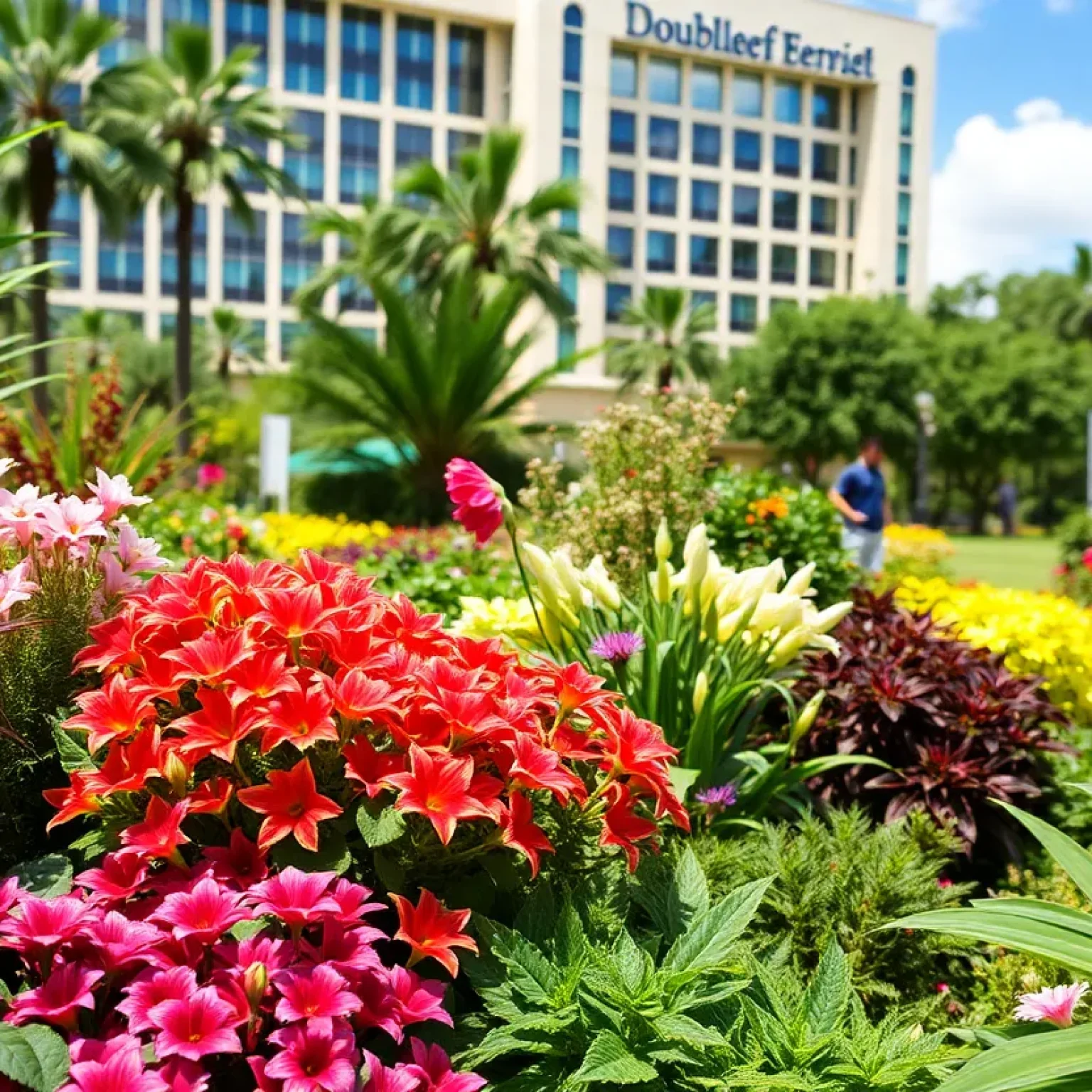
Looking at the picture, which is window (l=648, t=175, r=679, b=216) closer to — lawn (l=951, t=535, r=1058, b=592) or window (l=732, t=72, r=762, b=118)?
window (l=732, t=72, r=762, b=118)

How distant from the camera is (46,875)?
179cm

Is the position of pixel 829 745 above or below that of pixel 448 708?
below

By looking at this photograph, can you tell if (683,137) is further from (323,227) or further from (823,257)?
(323,227)

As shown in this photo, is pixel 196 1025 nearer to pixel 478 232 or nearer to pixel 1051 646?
pixel 1051 646

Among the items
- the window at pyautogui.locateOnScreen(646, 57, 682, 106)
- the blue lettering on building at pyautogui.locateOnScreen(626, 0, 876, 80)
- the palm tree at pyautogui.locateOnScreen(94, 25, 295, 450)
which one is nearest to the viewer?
the palm tree at pyautogui.locateOnScreen(94, 25, 295, 450)

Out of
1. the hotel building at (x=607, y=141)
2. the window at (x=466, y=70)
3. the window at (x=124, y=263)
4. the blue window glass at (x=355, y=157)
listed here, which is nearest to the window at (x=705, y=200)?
the hotel building at (x=607, y=141)

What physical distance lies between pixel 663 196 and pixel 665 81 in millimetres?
5408

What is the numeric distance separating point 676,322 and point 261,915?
43.9m

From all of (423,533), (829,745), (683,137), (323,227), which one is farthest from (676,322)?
(829,745)

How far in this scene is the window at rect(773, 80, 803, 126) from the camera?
55.8 metres

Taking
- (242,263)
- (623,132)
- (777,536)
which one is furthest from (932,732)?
(623,132)

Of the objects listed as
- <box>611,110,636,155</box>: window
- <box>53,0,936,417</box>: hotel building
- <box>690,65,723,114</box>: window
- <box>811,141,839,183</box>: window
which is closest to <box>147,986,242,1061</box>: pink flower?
<box>53,0,936,417</box>: hotel building

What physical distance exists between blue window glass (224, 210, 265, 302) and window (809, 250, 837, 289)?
84.3ft

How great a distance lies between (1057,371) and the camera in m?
44.8
